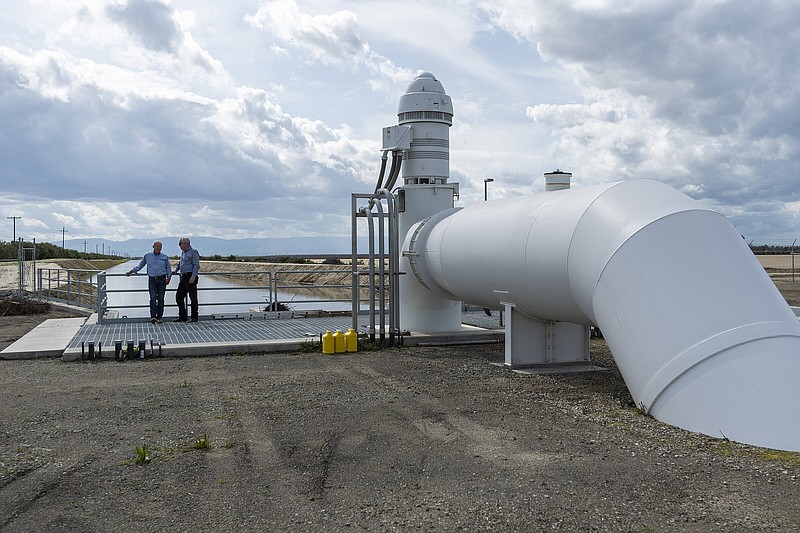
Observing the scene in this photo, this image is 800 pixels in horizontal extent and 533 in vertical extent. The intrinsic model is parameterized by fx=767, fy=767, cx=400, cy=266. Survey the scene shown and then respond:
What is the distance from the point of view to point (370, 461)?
19.7 feet

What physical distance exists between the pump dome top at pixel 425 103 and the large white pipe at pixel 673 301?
453 cm

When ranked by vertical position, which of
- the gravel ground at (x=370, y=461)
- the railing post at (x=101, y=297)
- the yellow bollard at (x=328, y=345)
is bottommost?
the gravel ground at (x=370, y=461)

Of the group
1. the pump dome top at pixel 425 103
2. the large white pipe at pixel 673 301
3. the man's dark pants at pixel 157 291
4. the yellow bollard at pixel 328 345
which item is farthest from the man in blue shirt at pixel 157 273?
the large white pipe at pixel 673 301

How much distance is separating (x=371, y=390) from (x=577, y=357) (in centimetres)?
327

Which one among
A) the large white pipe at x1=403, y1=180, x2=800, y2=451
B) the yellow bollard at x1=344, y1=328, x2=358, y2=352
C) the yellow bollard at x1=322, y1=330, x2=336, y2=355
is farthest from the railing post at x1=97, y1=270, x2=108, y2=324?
the large white pipe at x1=403, y1=180, x2=800, y2=451

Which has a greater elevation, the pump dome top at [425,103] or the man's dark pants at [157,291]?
the pump dome top at [425,103]

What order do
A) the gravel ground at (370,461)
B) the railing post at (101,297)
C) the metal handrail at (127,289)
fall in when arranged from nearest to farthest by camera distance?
the gravel ground at (370,461), the metal handrail at (127,289), the railing post at (101,297)

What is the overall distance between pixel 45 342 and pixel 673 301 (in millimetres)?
10114

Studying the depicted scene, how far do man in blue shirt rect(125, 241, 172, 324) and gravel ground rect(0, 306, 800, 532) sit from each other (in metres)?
5.66

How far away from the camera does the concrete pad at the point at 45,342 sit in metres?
11.7

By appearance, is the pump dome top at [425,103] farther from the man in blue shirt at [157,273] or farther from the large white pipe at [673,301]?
the man in blue shirt at [157,273]

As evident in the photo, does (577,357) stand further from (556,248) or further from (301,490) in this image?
(301,490)

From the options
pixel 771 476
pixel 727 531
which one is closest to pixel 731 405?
pixel 771 476

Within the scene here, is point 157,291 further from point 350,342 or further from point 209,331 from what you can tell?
point 350,342
